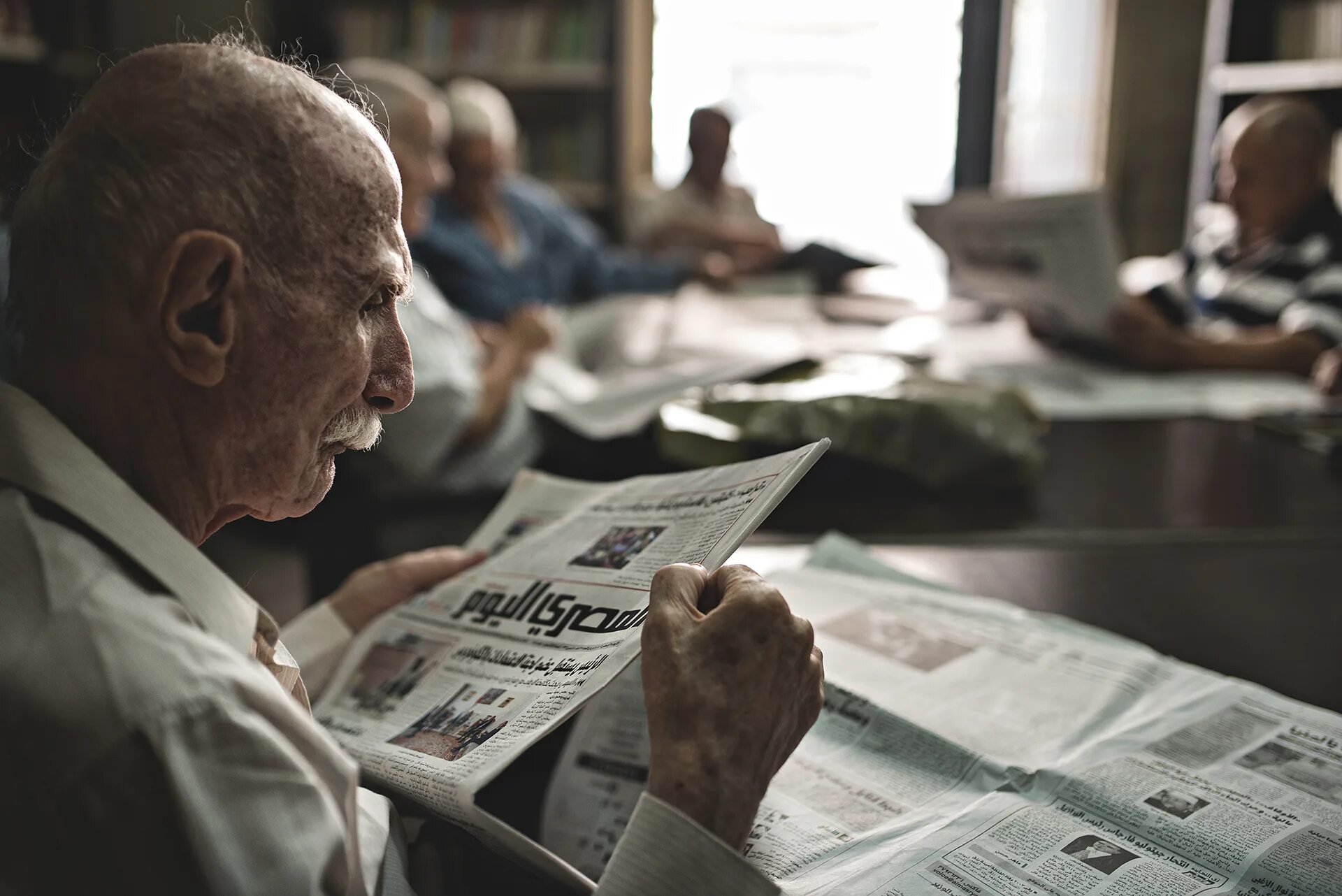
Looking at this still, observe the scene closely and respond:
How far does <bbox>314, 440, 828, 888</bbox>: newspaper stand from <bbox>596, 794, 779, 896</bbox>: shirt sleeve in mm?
53

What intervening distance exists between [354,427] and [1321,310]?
210cm

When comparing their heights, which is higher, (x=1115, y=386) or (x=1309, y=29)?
(x=1309, y=29)

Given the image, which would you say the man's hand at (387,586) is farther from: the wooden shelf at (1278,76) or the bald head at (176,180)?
the wooden shelf at (1278,76)

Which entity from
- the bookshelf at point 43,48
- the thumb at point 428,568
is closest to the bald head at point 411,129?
the bookshelf at point 43,48

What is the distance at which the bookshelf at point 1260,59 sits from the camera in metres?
3.49

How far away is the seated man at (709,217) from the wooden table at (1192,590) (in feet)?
7.88

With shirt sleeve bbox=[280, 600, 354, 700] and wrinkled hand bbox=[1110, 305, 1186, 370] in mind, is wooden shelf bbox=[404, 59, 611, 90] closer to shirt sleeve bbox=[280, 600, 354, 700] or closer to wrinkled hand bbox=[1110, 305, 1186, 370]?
wrinkled hand bbox=[1110, 305, 1186, 370]

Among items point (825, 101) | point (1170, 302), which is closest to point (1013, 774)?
point (1170, 302)

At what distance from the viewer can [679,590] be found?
54 centimetres

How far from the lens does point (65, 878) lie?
40cm

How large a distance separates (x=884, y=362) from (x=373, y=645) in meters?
0.92

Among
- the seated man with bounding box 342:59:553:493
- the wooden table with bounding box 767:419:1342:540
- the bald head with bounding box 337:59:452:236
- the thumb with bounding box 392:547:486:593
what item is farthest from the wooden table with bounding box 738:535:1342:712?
the bald head with bounding box 337:59:452:236

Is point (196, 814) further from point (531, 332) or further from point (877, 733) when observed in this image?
point (531, 332)

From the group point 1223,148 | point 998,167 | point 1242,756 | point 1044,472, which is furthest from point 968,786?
point 998,167
